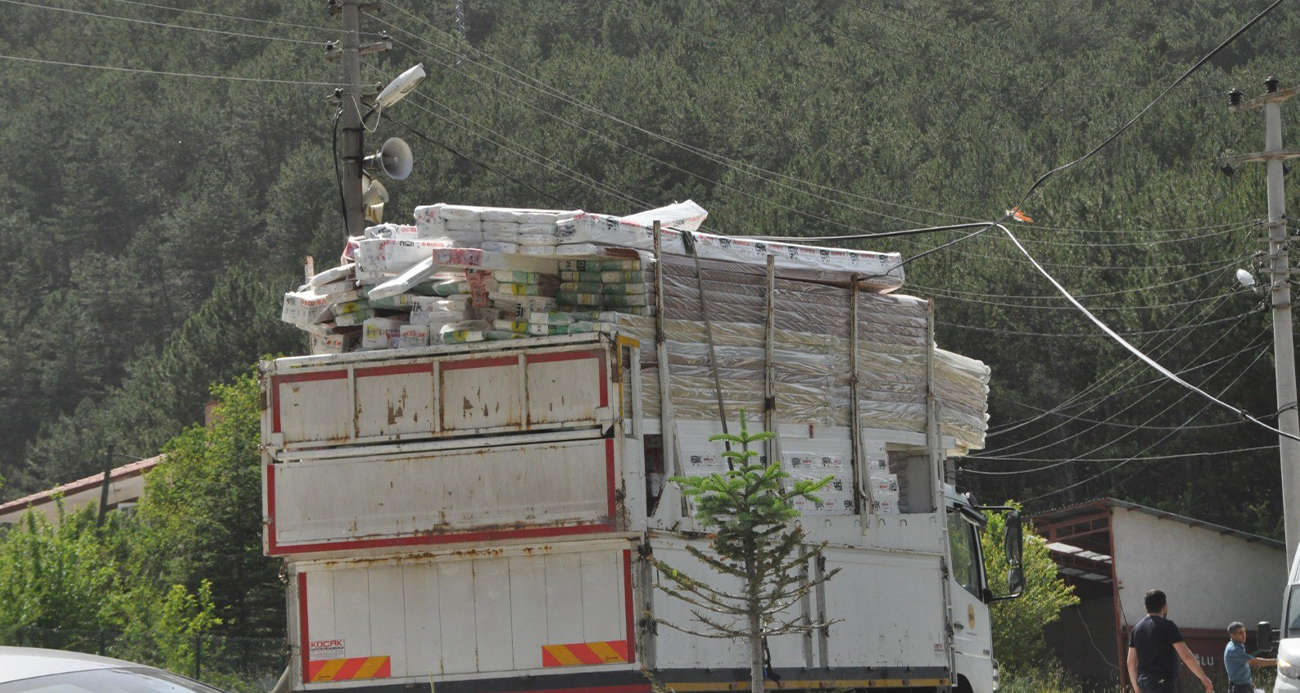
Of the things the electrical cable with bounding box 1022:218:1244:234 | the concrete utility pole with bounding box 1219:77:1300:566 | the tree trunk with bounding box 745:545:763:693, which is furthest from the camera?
the electrical cable with bounding box 1022:218:1244:234

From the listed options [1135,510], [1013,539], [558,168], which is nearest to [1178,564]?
[1135,510]

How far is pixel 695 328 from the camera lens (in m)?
10.6

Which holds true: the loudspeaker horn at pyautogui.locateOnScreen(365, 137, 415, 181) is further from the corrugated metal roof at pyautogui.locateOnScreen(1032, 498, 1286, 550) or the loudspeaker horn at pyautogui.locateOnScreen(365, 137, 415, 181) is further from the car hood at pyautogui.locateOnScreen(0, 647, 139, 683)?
the corrugated metal roof at pyautogui.locateOnScreen(1032, 498, 1286, 550)

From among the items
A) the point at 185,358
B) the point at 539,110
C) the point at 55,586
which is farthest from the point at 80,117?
the point at 55,586

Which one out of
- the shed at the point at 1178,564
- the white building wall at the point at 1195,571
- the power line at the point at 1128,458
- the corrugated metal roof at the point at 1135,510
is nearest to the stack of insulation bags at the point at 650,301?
the corrugated metal roof at the point at 1135,510

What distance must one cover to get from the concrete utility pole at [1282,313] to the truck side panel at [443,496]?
14046 millimetres

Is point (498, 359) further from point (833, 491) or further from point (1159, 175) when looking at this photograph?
point (1159, 175)

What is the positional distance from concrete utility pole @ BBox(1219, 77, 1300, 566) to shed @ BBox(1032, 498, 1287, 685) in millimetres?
8268

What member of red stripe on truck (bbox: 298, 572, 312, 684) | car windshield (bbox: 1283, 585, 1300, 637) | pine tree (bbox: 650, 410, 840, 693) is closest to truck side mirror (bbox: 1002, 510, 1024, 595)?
car windshield (bbox: 1283, 585, 1300, 637)

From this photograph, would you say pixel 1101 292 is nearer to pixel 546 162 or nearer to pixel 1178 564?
pixel 1178 564

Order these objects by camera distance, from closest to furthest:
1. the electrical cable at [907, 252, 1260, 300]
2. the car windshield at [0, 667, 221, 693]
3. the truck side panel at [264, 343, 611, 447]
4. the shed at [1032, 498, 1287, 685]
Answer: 1. the car windshield at [0, 667, 221, 693]
2. the truck side panel at [264, 343, 611, 447]
3. the shed at [1032, 498, 1287, 685]
4. the electrical cable at [907, 252, 1260, 300]

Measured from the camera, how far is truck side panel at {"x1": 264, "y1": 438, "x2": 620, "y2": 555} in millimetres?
9141

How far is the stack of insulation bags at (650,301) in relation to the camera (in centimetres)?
988

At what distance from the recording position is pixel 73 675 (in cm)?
550
